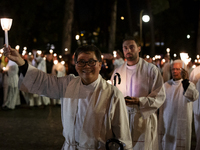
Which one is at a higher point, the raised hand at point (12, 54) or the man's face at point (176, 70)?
the raised hand at point (12, 54)

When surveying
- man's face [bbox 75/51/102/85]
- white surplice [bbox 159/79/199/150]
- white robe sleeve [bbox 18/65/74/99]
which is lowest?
white surplice [bbox 159/79/199/150]

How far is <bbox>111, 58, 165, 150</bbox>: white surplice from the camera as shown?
3.95 m

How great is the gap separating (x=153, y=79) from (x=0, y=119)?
6018 millimetres

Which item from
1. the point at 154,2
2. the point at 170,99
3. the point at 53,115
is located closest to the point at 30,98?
the point at 53,115

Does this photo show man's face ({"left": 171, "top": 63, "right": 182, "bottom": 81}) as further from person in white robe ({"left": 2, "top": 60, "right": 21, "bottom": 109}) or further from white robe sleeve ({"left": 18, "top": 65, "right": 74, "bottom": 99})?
person in white robe ({"left": 2, "top": 60, "right": 21, "bottom": 109})

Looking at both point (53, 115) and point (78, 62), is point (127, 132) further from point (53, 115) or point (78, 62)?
point (53, 115)

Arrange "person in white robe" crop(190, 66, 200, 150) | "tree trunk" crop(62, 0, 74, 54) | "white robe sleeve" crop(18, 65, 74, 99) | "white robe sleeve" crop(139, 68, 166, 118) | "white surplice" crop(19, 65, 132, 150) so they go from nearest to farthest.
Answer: "white surplice" crop(19, 65, 132, 150)
"white robe sleeve" crop(18, 65, 74, 99)
"white robe sleeve" crop(139, 68, 166, 118)
"person in white robe" crop(190, 66, 200, 150)
"tree trunk" crop(62, 0, 74, 54)

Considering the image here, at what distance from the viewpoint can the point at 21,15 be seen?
77.5 ft

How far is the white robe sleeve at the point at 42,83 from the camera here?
2789 millimetres

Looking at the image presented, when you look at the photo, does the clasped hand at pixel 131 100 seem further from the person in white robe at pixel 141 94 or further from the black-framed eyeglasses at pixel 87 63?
the black-framed eyeglasses at pixel 87 63

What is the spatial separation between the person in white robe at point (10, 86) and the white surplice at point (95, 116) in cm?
804

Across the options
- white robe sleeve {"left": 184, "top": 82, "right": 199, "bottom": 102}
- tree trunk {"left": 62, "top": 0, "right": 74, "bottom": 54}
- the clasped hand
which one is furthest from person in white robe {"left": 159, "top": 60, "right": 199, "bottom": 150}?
tree trunk {"left": 62, "top": 0, "right": 74, "bottom": 54}

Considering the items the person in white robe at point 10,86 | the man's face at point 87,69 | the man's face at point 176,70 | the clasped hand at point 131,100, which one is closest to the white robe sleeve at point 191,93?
the man's face at point 176,70

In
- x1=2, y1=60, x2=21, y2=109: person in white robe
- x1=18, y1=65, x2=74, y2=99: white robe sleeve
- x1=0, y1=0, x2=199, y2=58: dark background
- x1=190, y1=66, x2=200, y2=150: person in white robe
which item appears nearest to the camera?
x1=18, y1=65, x2=74, y2=99: white robe sleeve
